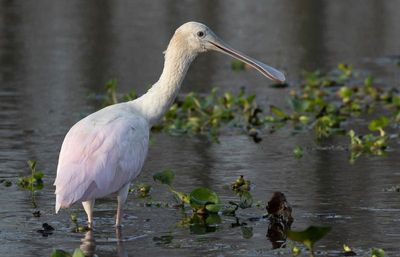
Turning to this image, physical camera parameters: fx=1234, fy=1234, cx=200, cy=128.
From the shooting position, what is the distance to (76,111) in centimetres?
1458

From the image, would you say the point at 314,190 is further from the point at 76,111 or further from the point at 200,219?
the point at 76,111

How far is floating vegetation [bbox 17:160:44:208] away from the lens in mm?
10531

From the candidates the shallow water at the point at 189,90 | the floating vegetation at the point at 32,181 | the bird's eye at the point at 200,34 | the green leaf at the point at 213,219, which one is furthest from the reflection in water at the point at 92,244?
the bird's eye at the point at 200,34

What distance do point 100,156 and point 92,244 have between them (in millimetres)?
671

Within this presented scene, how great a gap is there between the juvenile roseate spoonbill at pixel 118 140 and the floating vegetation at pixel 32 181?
4.05 ft

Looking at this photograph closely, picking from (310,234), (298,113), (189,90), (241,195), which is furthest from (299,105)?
(310,234)

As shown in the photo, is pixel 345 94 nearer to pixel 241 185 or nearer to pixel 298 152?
pixel 298 152

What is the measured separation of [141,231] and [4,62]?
9619 millimetres

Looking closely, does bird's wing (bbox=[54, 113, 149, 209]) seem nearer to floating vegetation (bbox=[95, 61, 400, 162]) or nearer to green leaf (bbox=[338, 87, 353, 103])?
floating vegetation (bbox=[95, 61, 400, 162])

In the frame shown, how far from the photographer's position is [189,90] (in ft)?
53.2

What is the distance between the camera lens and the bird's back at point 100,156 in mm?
8891

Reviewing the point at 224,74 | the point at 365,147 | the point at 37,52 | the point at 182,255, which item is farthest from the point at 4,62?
the point at 182,255

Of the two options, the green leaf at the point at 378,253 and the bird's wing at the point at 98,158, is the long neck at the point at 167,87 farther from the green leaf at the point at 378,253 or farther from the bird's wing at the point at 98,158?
the green leaf at the point at 378,253

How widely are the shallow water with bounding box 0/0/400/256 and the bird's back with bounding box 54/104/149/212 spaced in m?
0.39
